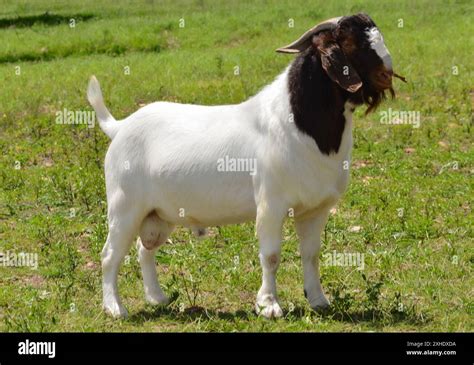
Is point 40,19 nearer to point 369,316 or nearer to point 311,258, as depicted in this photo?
point 311,258

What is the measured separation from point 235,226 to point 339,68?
135 inches

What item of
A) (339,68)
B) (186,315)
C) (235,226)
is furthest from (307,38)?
(235,226)

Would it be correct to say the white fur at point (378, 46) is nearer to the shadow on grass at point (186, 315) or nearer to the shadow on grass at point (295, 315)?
the shadow on grass at point (295, 315)

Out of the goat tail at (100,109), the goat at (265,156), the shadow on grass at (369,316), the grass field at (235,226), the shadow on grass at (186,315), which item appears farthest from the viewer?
the goat tail at (100,109)

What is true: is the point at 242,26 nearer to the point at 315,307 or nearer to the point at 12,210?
the point at 12,210

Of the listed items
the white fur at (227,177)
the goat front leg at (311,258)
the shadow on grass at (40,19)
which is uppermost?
the shadow on grass at (40,19)

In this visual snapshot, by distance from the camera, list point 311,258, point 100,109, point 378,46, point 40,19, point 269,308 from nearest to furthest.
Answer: point 378,46 < point 269,308 < point 311,258 < point 100,109 < point 40,19

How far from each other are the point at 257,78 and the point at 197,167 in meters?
9.24

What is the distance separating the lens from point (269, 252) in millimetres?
7316

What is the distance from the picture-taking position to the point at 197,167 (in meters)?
7.46

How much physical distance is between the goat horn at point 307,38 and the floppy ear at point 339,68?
0.54 feet

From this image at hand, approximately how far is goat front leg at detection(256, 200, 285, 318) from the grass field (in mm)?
118

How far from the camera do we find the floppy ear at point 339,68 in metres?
7.06

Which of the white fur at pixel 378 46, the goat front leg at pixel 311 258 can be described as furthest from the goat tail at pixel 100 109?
the white fur at pixel 378 46
